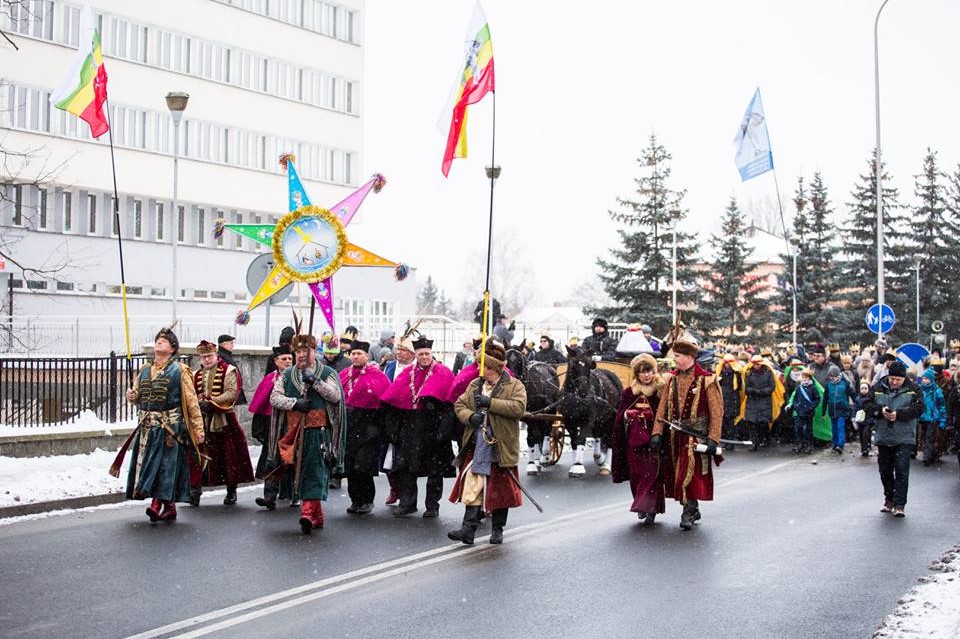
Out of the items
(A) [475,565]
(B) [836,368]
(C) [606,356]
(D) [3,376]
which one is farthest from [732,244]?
(A) [475,565]

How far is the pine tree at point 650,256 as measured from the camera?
2090 inches

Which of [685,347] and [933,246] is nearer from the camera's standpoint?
[685,347]

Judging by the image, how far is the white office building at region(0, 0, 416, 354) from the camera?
37.3m

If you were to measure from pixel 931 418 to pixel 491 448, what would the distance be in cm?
1177

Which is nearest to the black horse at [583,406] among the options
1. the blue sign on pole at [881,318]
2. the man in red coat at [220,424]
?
the man in red coat at [220,424]

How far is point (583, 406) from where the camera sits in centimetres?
1766

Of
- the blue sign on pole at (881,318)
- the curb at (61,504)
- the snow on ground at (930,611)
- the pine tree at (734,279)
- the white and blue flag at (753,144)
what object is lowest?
the curb at (61,504)

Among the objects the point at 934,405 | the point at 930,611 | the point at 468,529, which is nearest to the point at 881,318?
the point at 934,405

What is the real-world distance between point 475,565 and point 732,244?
54.1m

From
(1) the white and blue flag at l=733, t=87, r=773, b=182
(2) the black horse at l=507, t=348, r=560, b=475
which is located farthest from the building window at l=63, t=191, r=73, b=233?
(2) the black horse at l=507, t=348, r=560, b=475

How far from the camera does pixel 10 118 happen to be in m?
37.5

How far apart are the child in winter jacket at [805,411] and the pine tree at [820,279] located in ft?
130

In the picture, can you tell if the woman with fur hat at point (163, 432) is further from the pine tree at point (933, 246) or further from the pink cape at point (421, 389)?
the pine tree at point (933, 246)

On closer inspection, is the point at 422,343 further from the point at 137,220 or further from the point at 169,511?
the point at 137,220
